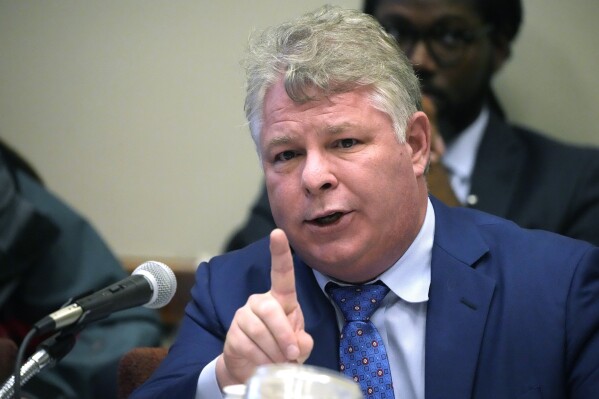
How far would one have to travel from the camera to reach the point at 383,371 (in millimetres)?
1915

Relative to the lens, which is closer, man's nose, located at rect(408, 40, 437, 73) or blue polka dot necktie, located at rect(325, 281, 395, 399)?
blue polka dot necktie, located at rect(325, 281, 395, 399)

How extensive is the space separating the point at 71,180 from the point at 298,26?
7.57 feet

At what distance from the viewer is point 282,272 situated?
5.46ft

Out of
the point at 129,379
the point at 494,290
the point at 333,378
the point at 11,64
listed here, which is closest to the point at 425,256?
the point at 494,290

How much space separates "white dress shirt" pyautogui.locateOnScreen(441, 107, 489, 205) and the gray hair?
1244 mm

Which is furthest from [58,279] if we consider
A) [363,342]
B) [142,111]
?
[363,342]

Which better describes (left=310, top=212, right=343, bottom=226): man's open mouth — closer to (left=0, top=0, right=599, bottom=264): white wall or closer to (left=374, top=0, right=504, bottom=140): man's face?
(left=374, top=0, right=504, bottom=140): man's face

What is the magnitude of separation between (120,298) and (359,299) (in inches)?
20.5

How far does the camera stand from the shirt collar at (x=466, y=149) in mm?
3362

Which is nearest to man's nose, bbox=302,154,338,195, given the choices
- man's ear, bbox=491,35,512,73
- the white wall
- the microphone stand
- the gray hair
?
the gray hair

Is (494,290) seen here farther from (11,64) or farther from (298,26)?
(11,64)

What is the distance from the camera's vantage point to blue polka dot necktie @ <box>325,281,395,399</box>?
191 cm

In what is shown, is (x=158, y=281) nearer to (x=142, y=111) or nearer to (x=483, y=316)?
(x=483, y=316)

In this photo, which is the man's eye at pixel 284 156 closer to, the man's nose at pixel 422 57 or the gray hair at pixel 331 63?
the gray hair at pixel 331 63
